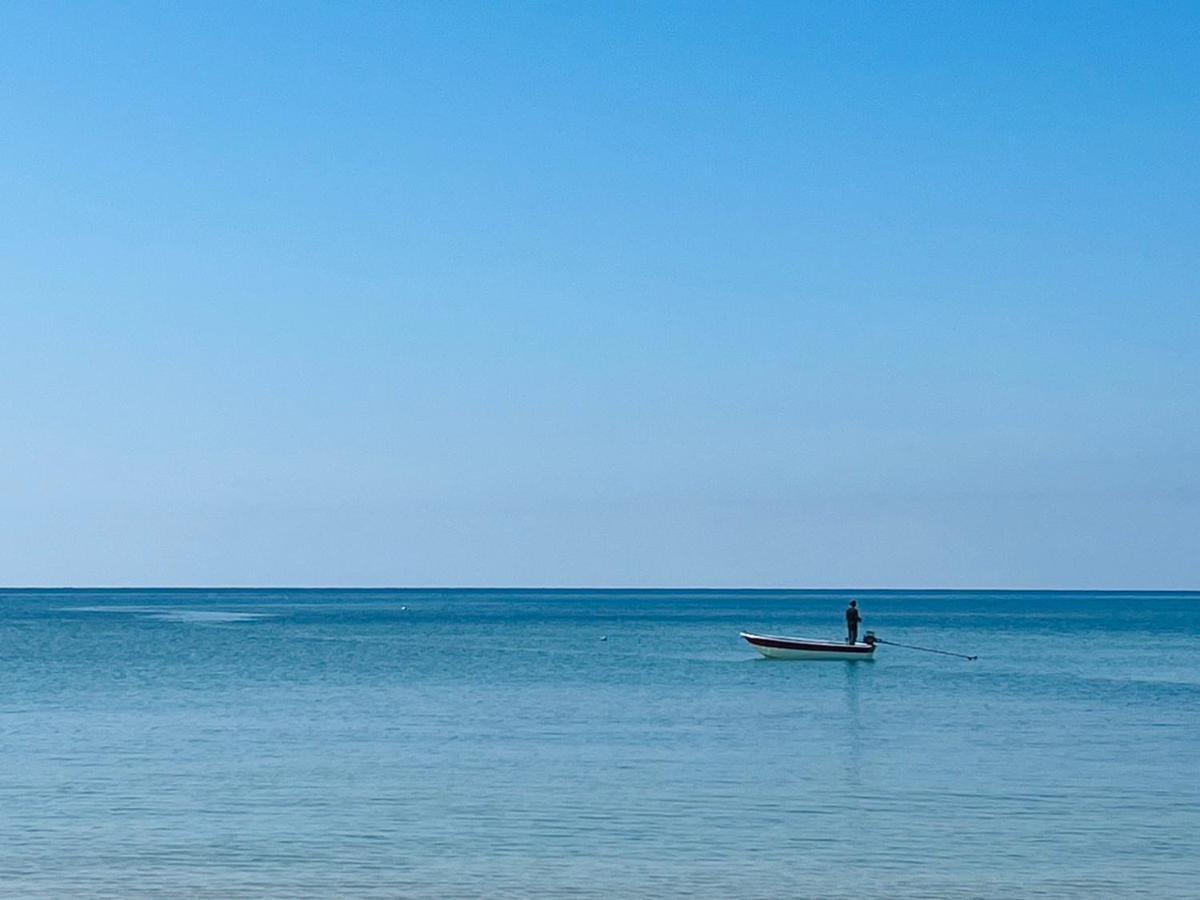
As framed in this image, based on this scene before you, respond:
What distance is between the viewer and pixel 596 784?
28172 mm

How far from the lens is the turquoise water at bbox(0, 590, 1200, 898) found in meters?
20.5

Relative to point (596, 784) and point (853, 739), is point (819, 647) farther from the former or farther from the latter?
point (596, 784)

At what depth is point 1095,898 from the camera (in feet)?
63.0

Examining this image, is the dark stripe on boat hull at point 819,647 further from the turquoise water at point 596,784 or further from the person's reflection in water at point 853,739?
the person's reflection in water at point 853,739

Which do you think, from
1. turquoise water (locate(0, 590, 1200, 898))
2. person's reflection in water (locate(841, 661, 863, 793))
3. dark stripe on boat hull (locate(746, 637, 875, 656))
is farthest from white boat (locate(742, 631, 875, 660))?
person's reflection in water (locate(841, 661, 863, 793))

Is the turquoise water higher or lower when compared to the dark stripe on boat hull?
lower

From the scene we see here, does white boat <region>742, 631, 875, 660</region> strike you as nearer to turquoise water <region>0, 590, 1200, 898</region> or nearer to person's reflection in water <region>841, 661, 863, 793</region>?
turquoise water <region>0, 590, 1200, 898</region>

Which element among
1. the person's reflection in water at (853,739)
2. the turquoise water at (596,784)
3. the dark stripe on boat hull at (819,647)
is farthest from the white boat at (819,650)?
the person's reflection in water at (853,739)

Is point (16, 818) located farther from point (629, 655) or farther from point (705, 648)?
point (705, 648)

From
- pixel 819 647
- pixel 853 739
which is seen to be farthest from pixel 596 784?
pixel 819 647

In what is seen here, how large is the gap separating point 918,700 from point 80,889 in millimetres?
32766

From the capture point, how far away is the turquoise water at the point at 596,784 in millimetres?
20547

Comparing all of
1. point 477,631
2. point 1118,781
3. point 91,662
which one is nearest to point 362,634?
point 477,631

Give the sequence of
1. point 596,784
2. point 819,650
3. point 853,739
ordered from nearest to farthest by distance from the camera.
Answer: point 596,784
point 853,739
point 819,650
